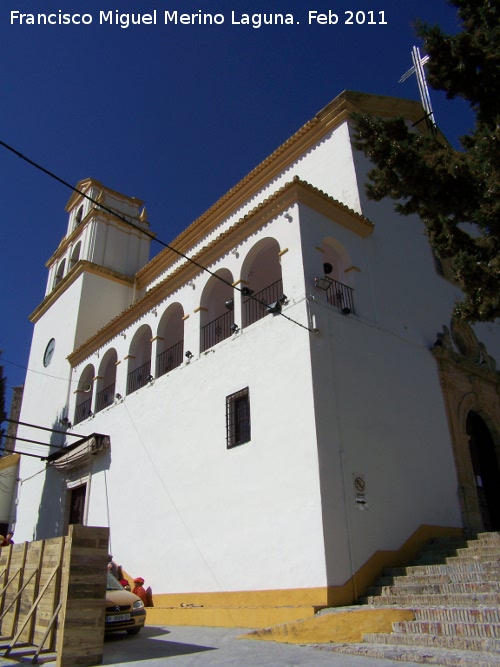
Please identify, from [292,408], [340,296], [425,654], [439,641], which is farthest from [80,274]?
[425,654]

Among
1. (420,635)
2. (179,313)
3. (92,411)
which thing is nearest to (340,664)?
(420,635)

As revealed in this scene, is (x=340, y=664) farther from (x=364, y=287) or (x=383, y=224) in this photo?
(x=383, y=224)

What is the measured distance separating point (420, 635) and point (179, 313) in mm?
9620

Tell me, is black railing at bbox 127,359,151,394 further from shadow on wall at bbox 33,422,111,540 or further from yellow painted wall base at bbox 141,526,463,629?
yellow painted wall base at bbox 141,526,463,629

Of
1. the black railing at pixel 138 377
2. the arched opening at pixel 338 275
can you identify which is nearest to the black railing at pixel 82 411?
the black railing at pixel 138 377

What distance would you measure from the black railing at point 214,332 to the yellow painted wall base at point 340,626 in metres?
5.83

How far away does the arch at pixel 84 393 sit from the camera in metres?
15.5

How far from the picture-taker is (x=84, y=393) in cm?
1589

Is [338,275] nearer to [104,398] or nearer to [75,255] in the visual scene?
[104,398]

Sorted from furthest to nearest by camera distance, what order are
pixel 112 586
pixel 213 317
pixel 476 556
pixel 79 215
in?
1. pixel 79 215
2. pixel 213 317
3. pixel 112 586
4. pixel 476 556

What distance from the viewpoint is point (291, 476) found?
7934 millimetres

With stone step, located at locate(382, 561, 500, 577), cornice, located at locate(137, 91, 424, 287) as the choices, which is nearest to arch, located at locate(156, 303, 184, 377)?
cornice, located at locate(137, 91, 424, 287)

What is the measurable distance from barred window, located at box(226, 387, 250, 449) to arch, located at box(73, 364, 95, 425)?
7133 millimetres

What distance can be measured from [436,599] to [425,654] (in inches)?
67.3
